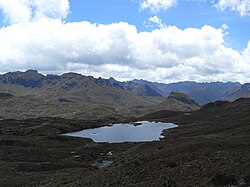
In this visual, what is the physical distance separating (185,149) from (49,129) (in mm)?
135830

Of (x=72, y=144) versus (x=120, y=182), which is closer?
(x=120, y=182)

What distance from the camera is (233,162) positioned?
162 ft

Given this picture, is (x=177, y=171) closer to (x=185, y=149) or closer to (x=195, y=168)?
(x=195, y=168)

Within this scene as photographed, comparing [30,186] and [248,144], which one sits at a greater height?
[248,144]

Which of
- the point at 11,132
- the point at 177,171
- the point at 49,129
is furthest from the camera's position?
the point at 49,129

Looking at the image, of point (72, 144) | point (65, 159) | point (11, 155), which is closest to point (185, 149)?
point (65, 159)

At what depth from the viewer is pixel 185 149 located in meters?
68.4

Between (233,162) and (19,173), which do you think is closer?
(233,162)

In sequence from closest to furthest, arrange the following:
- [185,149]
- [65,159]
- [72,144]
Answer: [185,149]
[65,159]
[72,144]

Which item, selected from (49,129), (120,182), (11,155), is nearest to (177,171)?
(120,182)

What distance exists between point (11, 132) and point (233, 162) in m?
140

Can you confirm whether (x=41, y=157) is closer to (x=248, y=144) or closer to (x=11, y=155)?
(x=11, y=155)

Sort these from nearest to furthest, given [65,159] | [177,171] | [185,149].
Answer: [177,171], [185,149], [65,159]

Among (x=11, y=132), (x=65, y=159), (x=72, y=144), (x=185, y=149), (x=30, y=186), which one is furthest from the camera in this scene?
(x=11, y=132)
